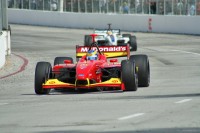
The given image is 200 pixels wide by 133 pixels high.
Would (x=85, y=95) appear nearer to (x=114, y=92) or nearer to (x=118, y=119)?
(x=114, y=92)

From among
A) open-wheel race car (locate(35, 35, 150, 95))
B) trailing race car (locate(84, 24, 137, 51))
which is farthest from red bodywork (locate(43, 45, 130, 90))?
trailing race car (locate(84, 24, 137, 51))

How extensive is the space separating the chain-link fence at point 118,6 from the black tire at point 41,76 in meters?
→ 32.1

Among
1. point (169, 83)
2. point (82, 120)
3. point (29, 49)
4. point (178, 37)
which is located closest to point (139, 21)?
point (178, 37)

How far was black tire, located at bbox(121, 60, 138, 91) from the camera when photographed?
681 inches

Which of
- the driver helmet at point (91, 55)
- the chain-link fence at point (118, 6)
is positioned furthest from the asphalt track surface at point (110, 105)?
the chain-link fence at point (118, 6)

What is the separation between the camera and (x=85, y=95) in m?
17.4

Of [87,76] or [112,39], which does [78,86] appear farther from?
[112,39]

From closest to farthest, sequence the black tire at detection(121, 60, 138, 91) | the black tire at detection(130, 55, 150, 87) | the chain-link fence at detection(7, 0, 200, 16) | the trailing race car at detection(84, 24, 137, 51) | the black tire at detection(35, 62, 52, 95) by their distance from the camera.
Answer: the black tire at detection(121, 60, 138, 91)
the black tire at detection(35, 62, 52, 95)
the black tire at detection(130, 55, 150, 87)
the trailing race car at detection(84, 24, 137, 51)
the chain-link fence at detection(7, 0, 200, 16)

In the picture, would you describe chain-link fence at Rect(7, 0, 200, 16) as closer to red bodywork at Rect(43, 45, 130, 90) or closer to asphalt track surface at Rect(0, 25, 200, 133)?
asphalt track surface at Rect(0, 25, 200, 133)

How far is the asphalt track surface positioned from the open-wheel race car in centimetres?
24

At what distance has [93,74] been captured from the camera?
17.7m

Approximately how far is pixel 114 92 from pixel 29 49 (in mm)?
21419

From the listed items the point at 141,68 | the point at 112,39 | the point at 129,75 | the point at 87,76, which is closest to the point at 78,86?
the point at 87,76

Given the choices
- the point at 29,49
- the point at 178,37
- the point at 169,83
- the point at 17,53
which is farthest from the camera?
the point at 178,37
